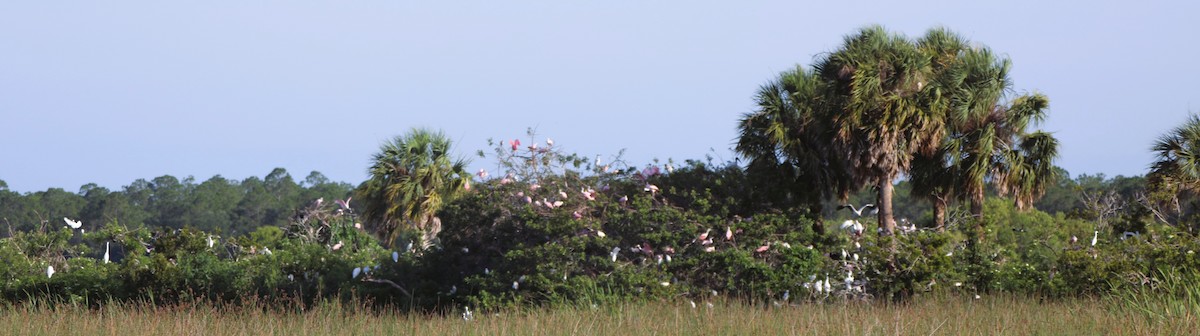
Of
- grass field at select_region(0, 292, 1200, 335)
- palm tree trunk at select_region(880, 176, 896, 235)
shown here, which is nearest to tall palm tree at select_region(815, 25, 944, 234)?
palm tree trunk at select_region(880, 176, 896, 235)

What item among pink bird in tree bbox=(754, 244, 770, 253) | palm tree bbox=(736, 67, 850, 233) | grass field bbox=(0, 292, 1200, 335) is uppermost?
palm tree bbox=(736, 67, 850, 233)

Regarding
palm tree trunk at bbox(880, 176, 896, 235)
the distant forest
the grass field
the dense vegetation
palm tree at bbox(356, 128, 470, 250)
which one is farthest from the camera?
the distant forest

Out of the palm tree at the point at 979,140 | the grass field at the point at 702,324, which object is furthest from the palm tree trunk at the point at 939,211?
the grass field at the point at 702,324

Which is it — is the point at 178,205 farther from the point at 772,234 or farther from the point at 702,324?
the point at 702,324

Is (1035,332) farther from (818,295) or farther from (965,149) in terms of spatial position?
(965,149)

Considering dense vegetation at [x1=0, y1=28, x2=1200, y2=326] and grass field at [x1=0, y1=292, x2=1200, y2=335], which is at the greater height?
dense vegetation at [x1=0, y1=28, x2=1200, y2=326]

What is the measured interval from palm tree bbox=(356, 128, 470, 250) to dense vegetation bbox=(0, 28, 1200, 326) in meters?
1.58

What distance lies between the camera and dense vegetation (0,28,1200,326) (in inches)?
658

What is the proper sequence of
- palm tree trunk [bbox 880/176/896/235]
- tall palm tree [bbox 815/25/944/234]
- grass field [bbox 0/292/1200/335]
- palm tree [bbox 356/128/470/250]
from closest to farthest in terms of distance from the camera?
1. grass field [bbox 0/292/1200/335]
2. tall palm tree [bbox 815/25/944/234]
3. palm tree trunk [bbox 880/176/896/235]
4. palm tree [bbox 356/128/470/250]

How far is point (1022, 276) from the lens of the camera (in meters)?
18.1

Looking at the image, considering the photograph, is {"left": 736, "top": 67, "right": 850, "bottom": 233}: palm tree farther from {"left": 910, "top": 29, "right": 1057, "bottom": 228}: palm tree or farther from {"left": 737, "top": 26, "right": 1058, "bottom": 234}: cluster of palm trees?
{"left": 910, "top": 29, "right": 1057, "bottom": 228}: palm tree

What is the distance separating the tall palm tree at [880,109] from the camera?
19828 mm

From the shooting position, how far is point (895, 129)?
1983 cm

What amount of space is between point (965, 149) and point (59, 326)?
15.6 meters
